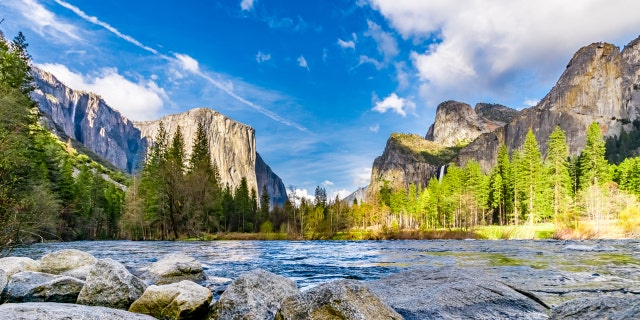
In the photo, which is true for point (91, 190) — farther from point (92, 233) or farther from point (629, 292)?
point (629, 292)

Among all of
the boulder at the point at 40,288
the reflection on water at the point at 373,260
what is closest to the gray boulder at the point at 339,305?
the boulder at the point at 40,288

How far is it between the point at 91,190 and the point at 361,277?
3174 inches

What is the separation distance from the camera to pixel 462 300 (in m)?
6.94

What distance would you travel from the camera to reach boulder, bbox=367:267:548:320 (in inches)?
260

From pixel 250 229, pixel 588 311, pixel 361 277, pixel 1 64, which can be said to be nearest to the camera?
pixel 588 311

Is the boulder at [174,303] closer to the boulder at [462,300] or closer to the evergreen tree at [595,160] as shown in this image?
the boulder at [462,300]

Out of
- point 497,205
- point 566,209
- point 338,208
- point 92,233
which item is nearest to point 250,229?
point 338,208

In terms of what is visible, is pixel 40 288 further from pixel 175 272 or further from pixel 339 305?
pixel 339 305

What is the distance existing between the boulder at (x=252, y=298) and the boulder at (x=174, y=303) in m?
0.31

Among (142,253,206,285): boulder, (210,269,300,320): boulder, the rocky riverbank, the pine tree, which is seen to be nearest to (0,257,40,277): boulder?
the rocky riverbank

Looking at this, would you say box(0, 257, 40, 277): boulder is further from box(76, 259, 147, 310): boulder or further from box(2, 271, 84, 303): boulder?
box(76, 259, 147, 310): boulder

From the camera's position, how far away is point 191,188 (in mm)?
58719

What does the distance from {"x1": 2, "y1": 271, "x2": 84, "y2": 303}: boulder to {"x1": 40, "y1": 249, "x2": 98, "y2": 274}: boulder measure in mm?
3594

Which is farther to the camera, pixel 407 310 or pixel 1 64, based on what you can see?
pixel 1 64
